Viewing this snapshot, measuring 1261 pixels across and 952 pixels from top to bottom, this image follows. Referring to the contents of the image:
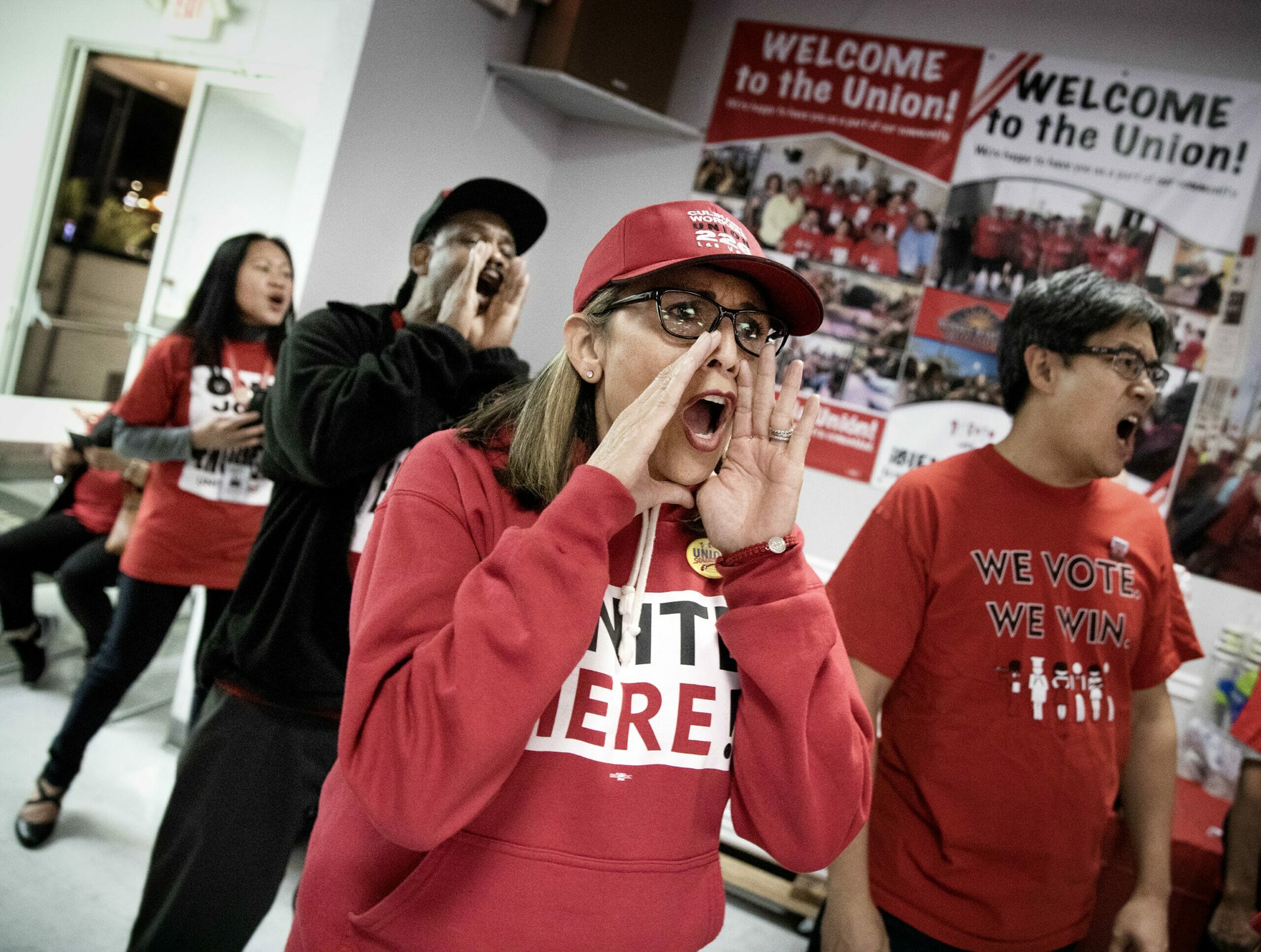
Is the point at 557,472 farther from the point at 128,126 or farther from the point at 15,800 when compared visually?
the point at 128,126

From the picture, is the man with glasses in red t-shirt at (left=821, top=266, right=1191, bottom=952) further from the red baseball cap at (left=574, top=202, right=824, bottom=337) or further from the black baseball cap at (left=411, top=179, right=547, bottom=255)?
the black baseball cap at (left=411, top=179, right=547, bottom=255)

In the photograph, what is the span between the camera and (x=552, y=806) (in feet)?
3.02

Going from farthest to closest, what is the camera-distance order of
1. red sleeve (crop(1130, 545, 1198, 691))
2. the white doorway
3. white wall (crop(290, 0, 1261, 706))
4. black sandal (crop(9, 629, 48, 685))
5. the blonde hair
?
the white doorway
black sandal (crop(9, 629, 48, 685))
white wall (crop(290, 0, 1261, 706))
red sleeve (crop(1130, 545, 1198, 691))
the blonde hair

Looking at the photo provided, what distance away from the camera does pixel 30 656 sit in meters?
3.20

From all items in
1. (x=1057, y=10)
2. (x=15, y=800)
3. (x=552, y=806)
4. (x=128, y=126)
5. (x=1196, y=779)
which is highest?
(x=1057, y=10)

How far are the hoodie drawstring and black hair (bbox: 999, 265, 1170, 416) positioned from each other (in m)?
0.99

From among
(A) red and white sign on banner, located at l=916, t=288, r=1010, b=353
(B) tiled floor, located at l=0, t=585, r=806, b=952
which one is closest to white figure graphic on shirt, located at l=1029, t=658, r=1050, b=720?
(B) tiled floor, located at l=0, t=585, r=806, b=952

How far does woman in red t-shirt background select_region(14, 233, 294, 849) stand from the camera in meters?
2.44

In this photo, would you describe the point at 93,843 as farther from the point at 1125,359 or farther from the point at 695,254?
the point at 1125,359

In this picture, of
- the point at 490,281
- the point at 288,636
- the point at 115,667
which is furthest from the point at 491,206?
the point at 115,667

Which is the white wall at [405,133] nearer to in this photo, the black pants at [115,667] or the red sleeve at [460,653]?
the black pants at [115,667]

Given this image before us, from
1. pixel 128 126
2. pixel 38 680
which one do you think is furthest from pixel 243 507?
pixel 128 126

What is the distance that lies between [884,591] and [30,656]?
3149 millimetres

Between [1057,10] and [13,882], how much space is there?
13.7ft
